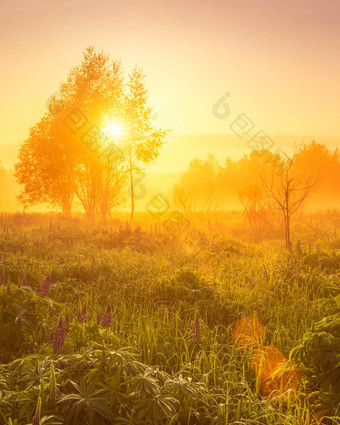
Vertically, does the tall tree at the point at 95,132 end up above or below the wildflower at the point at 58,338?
above

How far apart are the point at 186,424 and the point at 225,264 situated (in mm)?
7020

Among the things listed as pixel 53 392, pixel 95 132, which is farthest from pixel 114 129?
pixel 53 392

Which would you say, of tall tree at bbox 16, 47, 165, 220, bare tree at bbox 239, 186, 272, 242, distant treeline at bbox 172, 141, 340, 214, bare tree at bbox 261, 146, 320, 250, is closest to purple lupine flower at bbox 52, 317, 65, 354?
bare tree at bbox 261, 146, 320, 250

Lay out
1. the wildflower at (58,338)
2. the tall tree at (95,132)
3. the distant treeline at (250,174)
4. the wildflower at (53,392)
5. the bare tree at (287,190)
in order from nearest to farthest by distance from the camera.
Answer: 1. the wildflower at (53,392)
2. the wildflower at (58,338)
3. the bare tree at (287,190)
4. the tall tree at (95,132)
5. the distant treeline at (250,174)

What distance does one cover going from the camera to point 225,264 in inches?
413

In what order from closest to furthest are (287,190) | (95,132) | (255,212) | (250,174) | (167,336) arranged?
(167,336) → (287,190) → (255,212) → (95,132) → (250,174)

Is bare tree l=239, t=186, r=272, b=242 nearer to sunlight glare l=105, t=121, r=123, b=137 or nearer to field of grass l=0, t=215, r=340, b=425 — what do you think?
field of grass l=0, t=215, r=340, b=425

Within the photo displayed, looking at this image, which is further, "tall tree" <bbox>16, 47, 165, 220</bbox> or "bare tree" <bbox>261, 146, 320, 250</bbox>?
"tall tree" <bbox>16, 47, 165, 220</bbox>

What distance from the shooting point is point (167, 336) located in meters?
5.88

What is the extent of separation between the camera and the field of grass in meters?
2.84

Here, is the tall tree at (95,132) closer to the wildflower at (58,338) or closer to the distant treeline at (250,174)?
the wildflower at (58,338)

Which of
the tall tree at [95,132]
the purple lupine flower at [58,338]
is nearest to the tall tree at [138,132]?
the tall tree at [95,132]

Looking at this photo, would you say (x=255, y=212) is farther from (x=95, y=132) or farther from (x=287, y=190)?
(x=95, y=132)

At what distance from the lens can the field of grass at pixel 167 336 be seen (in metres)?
2.84
